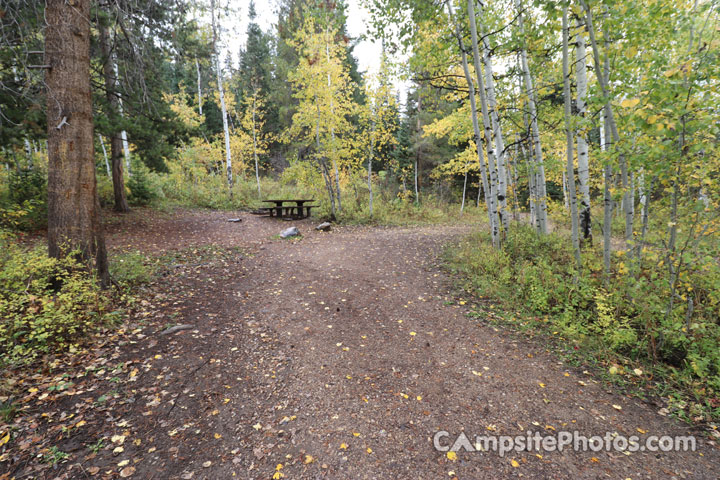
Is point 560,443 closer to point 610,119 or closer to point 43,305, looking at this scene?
point 610,119

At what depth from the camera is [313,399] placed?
10.4 ft

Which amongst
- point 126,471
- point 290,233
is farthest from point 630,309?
point 290,233

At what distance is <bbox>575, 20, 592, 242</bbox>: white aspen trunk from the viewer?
5781 mm

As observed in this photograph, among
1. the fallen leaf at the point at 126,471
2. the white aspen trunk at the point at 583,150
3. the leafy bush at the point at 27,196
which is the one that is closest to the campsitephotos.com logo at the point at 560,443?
the fallen leaf at the point at 126,471

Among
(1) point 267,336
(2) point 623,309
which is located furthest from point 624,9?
(1) point 267,336

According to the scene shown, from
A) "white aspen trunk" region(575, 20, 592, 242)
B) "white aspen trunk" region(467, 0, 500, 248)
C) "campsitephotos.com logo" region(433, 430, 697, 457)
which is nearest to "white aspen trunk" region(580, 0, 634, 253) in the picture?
"white aspen trunk" region(575, 20, 592, 242)

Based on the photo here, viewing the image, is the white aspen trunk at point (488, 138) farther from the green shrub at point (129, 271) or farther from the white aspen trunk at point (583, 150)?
the green shrub at point (129, 271)

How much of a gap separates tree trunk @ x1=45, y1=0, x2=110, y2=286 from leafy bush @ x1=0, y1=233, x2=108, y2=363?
33 centimetres

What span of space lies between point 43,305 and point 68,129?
8.41 ft

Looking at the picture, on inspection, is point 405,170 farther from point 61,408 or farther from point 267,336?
point 61,408

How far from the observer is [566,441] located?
2670 millimetres

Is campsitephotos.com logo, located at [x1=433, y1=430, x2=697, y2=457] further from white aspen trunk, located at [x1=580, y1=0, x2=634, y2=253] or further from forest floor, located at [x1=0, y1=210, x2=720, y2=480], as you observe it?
white aspen trunk, located at [x1=580, y1=0, x2=634, y2=253]

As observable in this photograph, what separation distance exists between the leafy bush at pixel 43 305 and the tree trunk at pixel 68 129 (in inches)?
13.1

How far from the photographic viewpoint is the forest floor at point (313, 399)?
2.40 meters
